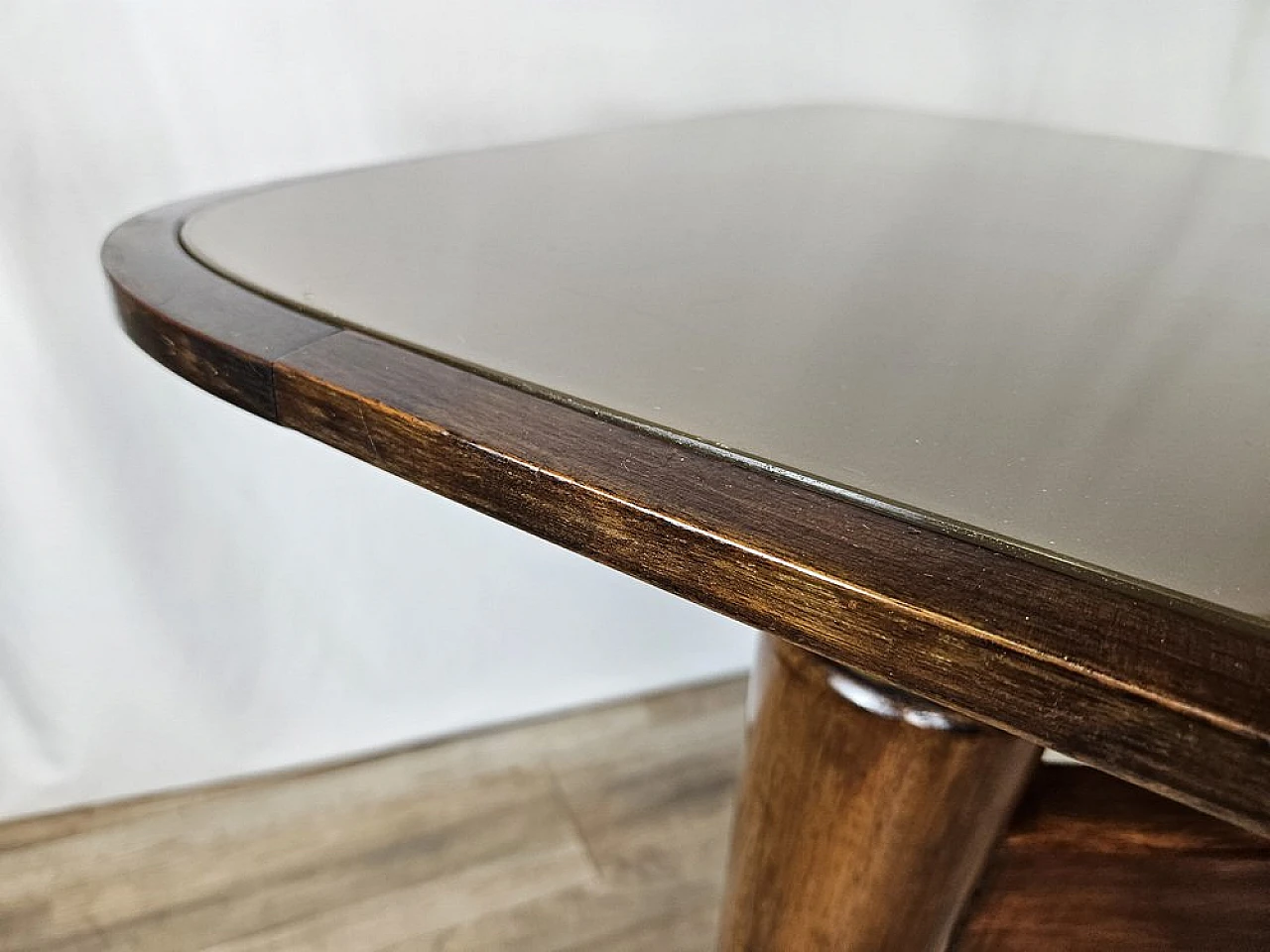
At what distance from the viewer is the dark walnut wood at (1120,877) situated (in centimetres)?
38

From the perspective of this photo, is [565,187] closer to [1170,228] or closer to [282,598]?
[1170,228]

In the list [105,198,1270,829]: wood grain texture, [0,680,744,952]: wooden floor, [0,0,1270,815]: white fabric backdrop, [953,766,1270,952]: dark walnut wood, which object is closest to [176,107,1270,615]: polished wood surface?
[105,198,1270,829]: wood grain texture

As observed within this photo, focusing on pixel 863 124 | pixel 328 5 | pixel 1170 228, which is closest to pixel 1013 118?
pixel 863 124

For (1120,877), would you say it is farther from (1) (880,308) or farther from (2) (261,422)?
(2) (261,422)

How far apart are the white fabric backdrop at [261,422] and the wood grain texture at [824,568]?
527 mm

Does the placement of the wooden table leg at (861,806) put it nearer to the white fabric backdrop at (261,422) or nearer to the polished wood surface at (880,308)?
the polished wood surface at (880,308)

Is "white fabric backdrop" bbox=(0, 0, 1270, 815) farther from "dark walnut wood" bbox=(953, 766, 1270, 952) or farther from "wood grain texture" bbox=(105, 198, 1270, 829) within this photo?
"dark walnut wood" bbox=(953, 766, 1270, 952)

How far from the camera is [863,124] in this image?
722 mm

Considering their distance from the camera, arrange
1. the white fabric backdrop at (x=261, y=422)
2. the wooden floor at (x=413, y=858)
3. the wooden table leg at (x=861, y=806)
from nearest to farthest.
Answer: the wooden table leg at (x=861, y=806) < the white fabric backdrop at (x=261, y=422) < the wooden floor at (x=413, y=858)

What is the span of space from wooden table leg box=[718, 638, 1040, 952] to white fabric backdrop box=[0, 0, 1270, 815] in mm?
600

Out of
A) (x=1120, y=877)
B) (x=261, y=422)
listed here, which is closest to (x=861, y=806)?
(x=1120, y=877)

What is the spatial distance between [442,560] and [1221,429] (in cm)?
82

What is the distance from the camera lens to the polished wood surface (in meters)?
0.26

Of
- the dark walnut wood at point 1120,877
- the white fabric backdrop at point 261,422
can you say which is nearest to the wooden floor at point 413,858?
the white fabric backdrop at point 261,422
